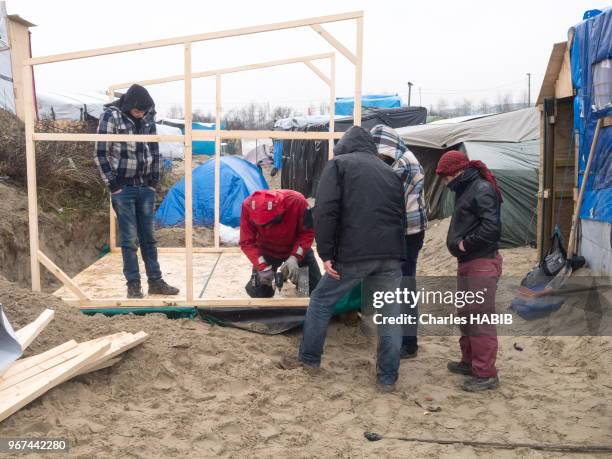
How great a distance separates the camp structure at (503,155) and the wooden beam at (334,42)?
570 centimetres

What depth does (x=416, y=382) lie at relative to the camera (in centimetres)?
448

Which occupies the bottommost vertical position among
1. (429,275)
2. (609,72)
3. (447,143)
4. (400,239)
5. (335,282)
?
(429,275)

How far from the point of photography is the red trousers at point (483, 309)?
4285 millimetres

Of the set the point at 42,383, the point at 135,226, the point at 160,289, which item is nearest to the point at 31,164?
the point at 135,226

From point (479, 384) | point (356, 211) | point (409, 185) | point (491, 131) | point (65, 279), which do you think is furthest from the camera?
point (491, 131)

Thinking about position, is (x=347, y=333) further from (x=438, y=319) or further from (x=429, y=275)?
(x=429, y=275)

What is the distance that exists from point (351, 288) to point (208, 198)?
7210 millimetres

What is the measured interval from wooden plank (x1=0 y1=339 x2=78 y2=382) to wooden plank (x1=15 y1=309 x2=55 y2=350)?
0.32 ft

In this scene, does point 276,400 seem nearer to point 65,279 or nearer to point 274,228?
point 274,228

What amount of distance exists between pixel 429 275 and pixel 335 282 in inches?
203

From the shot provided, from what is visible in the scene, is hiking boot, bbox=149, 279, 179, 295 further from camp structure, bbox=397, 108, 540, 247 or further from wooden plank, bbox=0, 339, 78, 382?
camp structure, bbox=397, 108, 540, 247

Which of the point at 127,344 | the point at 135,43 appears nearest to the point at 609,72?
the point at 135,43

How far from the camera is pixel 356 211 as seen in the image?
4.02 meters

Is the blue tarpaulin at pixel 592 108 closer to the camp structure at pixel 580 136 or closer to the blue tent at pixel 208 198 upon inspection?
the camp structure at pixel 580 136
